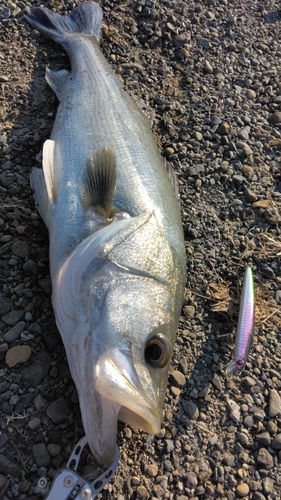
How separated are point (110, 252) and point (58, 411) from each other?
1034 mm

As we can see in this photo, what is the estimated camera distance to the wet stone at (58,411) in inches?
95.6

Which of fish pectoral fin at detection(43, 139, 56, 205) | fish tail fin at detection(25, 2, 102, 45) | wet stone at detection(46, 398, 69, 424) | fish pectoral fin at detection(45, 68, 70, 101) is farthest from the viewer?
fish tail fin at detection(25, 2, 102, 45)

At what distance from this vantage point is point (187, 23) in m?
4.88

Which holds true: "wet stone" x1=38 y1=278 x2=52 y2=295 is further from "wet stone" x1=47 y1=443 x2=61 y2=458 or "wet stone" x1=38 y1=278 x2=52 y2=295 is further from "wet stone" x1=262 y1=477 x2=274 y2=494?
"wet stone" x1=262 y1=477 x2=274 y2=494

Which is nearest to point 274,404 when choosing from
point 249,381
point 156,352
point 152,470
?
point 249,381

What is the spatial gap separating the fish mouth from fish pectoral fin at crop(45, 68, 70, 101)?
275cm

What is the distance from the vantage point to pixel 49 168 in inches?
114

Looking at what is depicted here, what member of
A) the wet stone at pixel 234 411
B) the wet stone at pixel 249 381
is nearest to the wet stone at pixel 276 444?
the wet stone at pixel 234 411

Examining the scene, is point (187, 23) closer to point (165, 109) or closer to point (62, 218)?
point (165, 109)

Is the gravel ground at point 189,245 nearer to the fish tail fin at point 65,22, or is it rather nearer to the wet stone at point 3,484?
the wet stone at point 3,484

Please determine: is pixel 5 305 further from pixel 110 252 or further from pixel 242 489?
pixel 242 489

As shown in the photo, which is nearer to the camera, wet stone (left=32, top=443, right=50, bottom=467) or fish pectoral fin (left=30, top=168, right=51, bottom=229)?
wet stone (left=32, top=443, right=50, bottom=467)

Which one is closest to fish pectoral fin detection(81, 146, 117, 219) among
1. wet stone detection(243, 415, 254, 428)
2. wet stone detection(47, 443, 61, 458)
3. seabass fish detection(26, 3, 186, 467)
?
seabass fish detection(26, 3, 186, 467)

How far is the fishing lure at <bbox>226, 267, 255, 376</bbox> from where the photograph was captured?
2.85m
